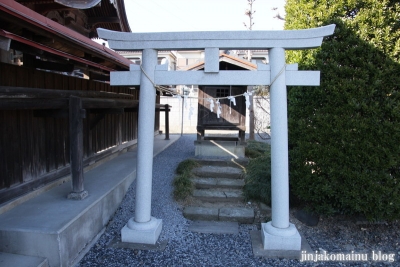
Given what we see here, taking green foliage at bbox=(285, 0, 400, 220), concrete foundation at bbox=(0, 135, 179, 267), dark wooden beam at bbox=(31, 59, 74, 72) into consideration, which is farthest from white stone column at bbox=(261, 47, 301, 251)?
dark wooden beam at bbox=(31, 59, 74, 72)

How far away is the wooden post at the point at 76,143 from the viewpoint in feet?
13.5

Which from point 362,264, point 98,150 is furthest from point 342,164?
point 98,150

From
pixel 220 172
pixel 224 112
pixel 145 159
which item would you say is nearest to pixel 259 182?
pixel 220 172

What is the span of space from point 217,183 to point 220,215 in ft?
3.58

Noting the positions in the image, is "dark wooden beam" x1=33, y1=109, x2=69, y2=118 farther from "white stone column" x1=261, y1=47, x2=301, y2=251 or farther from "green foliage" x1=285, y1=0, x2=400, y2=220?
"green foliage" x1=285, y1=0, x2=400, y2=220

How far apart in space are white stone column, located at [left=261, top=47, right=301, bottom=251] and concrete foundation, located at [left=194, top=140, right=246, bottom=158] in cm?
352

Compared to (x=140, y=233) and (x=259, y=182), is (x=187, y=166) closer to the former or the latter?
(x=259, y=182)

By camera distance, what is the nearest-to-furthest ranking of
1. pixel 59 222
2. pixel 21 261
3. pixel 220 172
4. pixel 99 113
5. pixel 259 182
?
pixel 21 261, pixel 59 222, pixel 259 182, pixel 99 113, pixel 220 172

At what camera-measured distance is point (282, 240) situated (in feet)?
12.5

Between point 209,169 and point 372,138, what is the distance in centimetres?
346

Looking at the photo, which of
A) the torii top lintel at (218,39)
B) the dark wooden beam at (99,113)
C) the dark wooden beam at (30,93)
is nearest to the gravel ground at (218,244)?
the dark wooden beam at (99,113)

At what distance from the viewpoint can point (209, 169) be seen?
647cm

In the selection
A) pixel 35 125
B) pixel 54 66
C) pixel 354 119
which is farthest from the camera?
pixel 54 66

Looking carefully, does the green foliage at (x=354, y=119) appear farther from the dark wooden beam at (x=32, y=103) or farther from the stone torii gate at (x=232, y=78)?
the dark wooden beam at (x=32, y=103)
